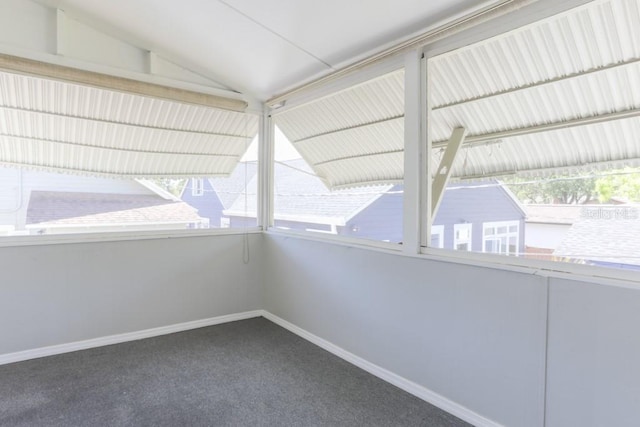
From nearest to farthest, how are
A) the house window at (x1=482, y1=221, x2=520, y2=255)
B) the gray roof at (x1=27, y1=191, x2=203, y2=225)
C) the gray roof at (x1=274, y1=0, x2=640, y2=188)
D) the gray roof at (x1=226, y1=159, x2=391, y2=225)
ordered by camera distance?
1. the gray roof at (x1=274, y1=0, x2=640, y2=188)
2. the house window at (x1=482, y1=221, x2=520, y2=255)
3. the gray roof at (x1=27, y1=191, x2=203, y2=225)
4. the gray roof at (x1=226, y1=159, x2=391, y2=225)

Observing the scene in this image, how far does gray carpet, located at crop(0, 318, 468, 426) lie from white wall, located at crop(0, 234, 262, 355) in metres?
0.24

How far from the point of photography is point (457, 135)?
269 cm

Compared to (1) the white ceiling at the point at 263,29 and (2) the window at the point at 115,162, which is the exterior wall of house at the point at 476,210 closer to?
(1) the white ceiling at the point at 263,29

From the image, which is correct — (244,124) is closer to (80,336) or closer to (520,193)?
(80,336)

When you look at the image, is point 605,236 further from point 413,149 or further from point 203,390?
point 203,390

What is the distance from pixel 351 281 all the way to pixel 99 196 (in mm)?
2280

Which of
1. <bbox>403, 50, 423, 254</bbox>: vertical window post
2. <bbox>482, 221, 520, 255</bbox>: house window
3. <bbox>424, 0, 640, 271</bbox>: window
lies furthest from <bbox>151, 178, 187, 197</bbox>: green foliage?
<bbox>482, 221, 520, 255</bbox>: house window

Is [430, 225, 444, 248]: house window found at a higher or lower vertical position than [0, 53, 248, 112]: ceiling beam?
lower

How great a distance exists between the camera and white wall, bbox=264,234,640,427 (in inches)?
69.1

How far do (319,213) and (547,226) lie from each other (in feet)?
6.74

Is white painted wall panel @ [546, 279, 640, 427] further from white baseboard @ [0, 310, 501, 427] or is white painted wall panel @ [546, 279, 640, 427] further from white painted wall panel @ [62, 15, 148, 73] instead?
white painted wall panel @ [62, 15, 148, 73]

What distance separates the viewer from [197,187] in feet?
12.6

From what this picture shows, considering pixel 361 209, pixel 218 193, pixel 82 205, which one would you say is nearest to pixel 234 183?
pixel 218 193

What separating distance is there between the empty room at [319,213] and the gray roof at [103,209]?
0.02 metres
